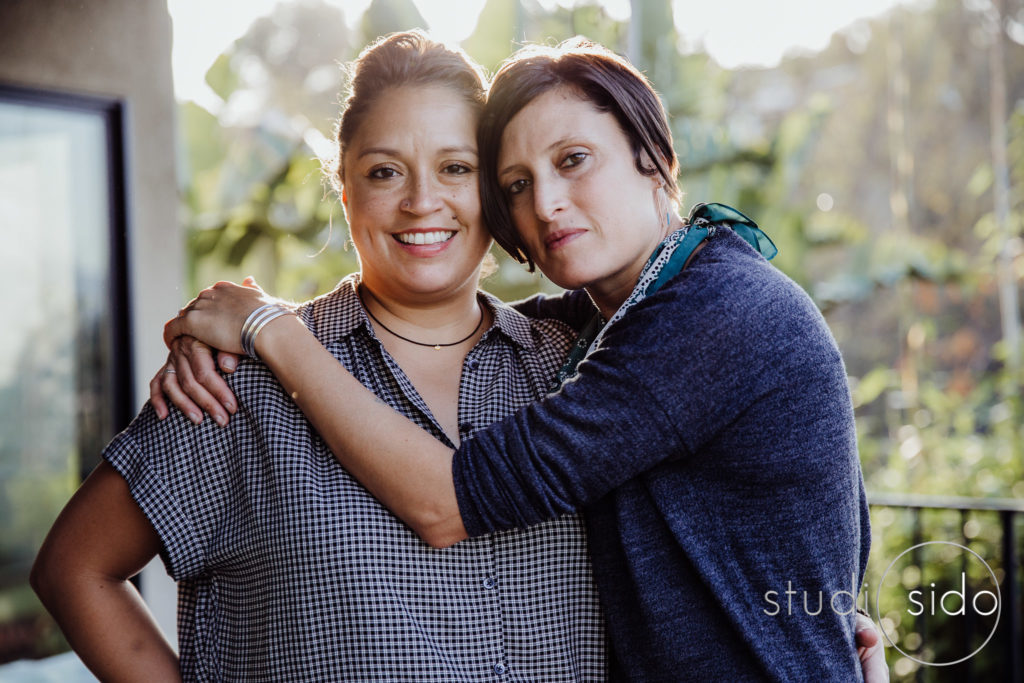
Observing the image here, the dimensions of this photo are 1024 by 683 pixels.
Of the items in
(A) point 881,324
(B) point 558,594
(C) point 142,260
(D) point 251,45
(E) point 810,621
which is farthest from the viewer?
(A) point 881,324

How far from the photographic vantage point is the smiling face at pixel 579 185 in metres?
1.65

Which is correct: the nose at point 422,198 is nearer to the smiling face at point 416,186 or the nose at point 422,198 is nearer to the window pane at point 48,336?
the smiling face at point 416,186

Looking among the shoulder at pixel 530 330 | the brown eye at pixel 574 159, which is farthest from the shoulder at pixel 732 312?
the shoulder at pixel 530 330

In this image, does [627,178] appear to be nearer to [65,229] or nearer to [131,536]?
[131,536]

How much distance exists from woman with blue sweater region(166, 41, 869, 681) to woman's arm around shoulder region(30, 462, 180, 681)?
0.35 metres

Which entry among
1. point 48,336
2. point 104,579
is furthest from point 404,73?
point 48,336

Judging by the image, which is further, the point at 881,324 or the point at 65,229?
the point at 881,324

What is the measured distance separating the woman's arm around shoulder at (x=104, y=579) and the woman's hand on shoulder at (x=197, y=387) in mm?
163

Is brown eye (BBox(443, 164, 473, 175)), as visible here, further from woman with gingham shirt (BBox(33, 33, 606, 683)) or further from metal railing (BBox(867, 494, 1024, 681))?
metal railing (BBox(867, 494, 1024, 681))

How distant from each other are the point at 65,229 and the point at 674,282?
10.4 ft

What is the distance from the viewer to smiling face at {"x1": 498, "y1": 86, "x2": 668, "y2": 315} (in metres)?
1.65

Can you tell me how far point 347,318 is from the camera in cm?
177

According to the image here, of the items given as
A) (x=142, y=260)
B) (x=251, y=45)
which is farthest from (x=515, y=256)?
(x=251, y=45)

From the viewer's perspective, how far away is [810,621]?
4.97 ft
